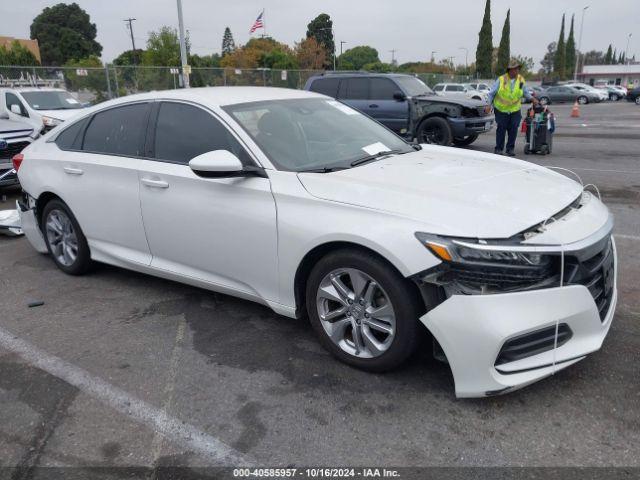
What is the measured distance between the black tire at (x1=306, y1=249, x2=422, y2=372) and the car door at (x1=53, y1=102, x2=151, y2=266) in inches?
69.5

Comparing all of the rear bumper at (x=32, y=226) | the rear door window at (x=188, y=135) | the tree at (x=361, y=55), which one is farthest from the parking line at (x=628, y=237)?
the tree at (x=361, y=55)

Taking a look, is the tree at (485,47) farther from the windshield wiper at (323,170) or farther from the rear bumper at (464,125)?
the windshield wiper at (323,170)

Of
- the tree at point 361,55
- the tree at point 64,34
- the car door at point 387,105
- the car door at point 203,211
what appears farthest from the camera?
the tree at point 361,55

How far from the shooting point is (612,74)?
90.5 meters

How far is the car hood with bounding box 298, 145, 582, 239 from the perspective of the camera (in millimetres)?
2744

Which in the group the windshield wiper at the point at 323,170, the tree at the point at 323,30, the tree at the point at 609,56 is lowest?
the windshield wiper at the point at 323,170

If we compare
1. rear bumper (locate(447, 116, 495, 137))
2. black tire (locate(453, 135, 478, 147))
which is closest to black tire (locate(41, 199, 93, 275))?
→ rear bumper (locate(447, 116, 495, 137))

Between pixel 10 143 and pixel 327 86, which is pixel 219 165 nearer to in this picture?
pixel 10 143

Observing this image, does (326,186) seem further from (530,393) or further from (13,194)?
(13,194)

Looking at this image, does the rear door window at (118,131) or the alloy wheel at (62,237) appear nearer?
the rear door window at (118,131)

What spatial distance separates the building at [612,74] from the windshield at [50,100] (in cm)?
9145

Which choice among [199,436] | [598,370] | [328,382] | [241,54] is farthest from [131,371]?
[241,54]

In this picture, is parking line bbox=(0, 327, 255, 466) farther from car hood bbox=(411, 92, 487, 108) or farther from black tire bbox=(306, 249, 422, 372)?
car hood bbox=(411, 92, 487, 108)

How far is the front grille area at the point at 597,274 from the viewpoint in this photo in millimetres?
2699
